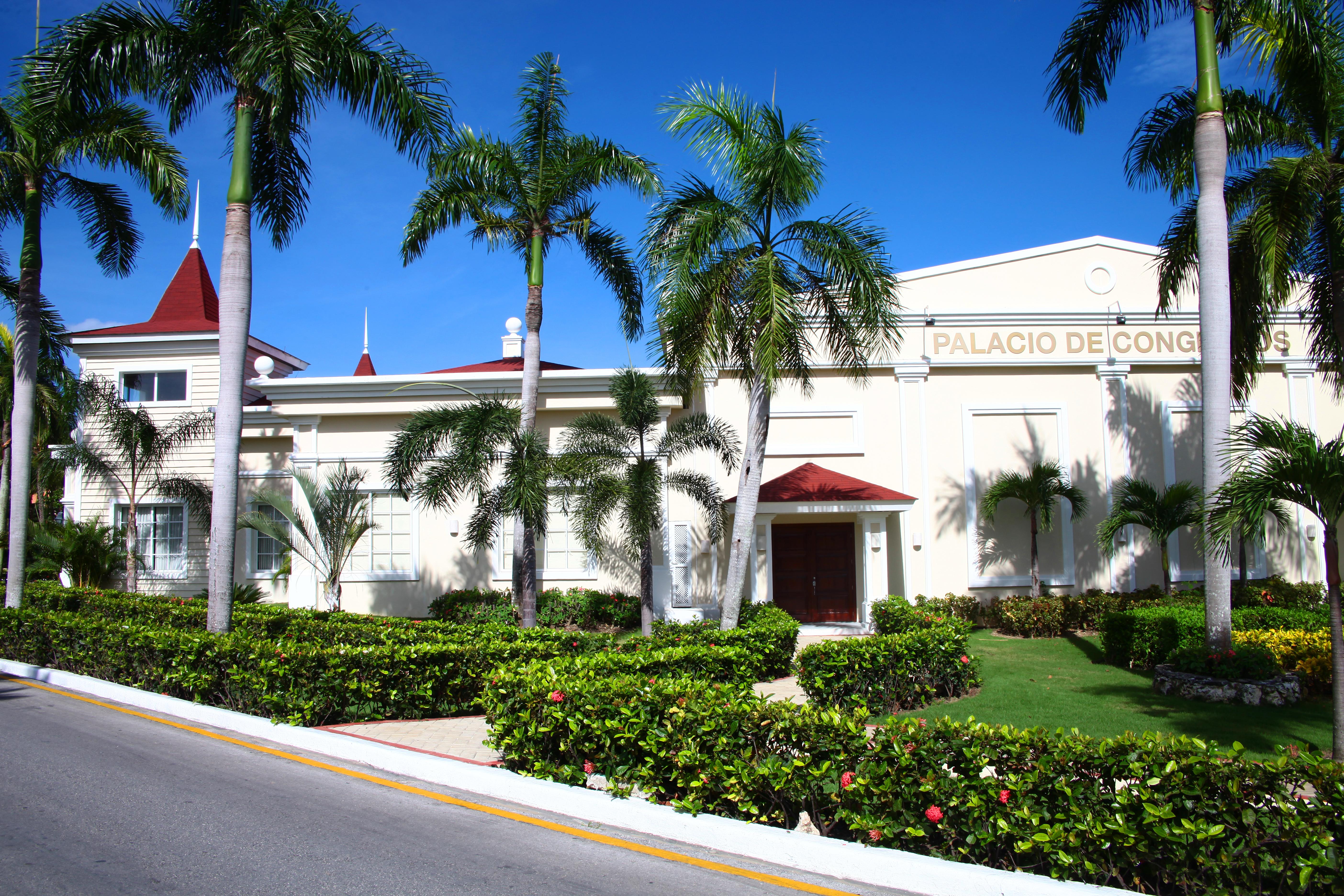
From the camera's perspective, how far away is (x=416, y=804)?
249 inches

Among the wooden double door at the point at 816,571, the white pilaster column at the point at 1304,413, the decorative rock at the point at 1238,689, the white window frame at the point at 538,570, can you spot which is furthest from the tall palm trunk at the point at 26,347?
the white pilaster column at the point at 1304,413

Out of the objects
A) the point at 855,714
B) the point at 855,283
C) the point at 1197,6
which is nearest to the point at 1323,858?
the point at 855,714

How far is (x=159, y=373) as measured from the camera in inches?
780

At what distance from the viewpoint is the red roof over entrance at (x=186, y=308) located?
19.8 meters

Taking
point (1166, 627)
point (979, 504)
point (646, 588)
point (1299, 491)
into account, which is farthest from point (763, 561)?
point (1299, 491)

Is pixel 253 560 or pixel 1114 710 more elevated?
pixel 253 560

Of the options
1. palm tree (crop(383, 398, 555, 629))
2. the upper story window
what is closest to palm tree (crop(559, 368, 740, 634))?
palm tree (crop(383, 398, 555, 629))

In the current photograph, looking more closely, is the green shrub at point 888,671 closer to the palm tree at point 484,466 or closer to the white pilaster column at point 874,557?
the palm tree at point 484,466

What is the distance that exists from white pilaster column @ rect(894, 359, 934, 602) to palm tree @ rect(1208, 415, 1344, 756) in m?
11.1

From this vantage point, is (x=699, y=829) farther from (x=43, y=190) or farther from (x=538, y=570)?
(x=43, y=190)

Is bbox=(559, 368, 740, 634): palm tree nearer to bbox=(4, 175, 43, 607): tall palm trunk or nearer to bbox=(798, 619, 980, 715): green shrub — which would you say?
bbox=(798, 619, 980, 715): green shrub

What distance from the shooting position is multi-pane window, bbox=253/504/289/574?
1847cm

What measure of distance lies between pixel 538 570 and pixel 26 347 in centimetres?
1051

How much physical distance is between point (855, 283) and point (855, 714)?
716 cm
